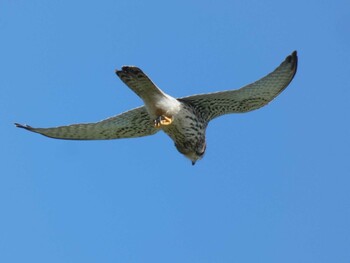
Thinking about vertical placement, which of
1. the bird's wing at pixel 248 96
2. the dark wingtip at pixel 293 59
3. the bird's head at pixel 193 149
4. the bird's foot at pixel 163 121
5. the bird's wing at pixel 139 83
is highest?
the bird's wing at pixel 139 83

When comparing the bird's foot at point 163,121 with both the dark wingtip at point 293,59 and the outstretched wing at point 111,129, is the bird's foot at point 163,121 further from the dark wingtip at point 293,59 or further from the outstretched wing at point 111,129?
the dark wingtip at point 293,59

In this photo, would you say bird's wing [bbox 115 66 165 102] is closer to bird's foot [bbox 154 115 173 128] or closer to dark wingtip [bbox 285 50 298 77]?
bird's foot [bbox 154 115 173 128]

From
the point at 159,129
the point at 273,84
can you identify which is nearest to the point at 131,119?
the point at 159,129

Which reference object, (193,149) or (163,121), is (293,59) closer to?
(163,121)

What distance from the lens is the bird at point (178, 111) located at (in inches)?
518

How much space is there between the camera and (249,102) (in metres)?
14.0

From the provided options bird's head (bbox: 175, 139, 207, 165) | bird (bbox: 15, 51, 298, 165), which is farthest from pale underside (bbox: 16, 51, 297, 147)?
bird's head (bbox: 175, 139, 207, 165)

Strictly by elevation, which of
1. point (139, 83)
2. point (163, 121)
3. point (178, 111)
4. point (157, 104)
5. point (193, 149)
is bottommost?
point (193, 149)

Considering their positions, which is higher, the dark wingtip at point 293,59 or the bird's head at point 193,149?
the dark wingtip at point 293,59

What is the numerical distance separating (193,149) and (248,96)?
55.5 inches

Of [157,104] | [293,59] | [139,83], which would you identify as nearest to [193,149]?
[157,104]

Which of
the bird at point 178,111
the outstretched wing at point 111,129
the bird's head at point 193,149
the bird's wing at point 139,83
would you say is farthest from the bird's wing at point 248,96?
the outstretched wing at point 111,129

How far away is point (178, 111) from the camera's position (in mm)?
13562

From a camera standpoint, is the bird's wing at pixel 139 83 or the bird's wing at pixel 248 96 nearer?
the bird's wing at pixel 139 83
